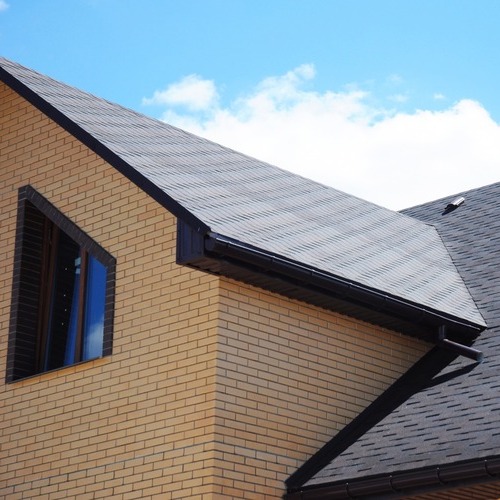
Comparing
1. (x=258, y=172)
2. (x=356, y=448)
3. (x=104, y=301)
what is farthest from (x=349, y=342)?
(x=258, y=172)

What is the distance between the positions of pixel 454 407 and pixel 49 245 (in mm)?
4625

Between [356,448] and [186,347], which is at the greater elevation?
[186,347]

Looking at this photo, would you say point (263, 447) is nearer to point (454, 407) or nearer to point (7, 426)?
point (454, 407)

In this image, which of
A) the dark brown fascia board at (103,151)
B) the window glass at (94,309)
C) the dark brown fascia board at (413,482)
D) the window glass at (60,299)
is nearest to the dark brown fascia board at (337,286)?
the dark brown fascia board at (103,151)

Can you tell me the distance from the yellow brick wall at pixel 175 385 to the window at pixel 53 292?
17 centimetres

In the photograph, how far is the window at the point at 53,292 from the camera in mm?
10578

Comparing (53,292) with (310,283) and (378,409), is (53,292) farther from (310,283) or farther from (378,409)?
(378,409)

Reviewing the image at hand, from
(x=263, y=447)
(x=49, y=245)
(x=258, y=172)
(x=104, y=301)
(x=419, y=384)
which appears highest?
(x=258, y=172)

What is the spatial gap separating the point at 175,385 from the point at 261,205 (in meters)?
2.45

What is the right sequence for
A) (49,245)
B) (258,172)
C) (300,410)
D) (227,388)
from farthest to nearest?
(258,172), (49,245), (300,410), (227,388)

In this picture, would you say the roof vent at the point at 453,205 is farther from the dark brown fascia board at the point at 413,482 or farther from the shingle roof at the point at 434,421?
the dark brown fascia board at the point at 413,482

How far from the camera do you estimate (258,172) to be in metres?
12.8

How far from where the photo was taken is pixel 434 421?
9172mm

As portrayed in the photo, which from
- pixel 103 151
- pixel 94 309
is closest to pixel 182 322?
pixel 94 309
